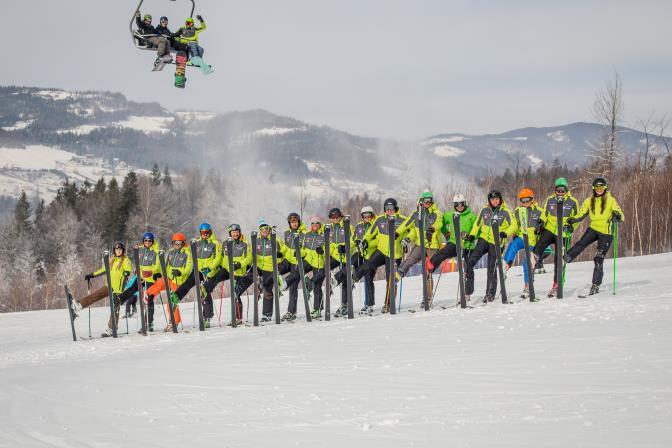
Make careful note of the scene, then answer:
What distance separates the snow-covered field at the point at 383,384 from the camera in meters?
6.06

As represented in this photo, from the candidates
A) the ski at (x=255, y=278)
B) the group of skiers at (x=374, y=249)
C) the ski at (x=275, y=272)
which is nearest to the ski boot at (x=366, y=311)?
the group of skiers at (x=374, y=249)

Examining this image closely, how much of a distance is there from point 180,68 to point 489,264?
6.32 metres

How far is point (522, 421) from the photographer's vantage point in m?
6.08

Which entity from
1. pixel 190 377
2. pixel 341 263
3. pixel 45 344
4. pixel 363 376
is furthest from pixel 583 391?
pixel 45 344

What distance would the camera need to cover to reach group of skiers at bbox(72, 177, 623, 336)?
43.3ft

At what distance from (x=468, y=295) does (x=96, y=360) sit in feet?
20.0

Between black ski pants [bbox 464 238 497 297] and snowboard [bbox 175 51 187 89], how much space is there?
19.0 ft

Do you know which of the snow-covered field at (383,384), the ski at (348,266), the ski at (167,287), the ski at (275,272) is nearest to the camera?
the snow-covered field at (383,384)

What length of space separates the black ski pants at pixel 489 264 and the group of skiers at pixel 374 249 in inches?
0.6

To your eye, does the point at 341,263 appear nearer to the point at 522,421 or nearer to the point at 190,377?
the point at 190,377

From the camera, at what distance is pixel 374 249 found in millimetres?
14414

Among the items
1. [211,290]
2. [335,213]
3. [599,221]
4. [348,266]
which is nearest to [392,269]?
[348,266]

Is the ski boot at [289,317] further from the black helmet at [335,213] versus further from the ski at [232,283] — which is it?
the black helmet at [335,213]

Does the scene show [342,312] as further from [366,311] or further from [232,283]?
[232,283]
